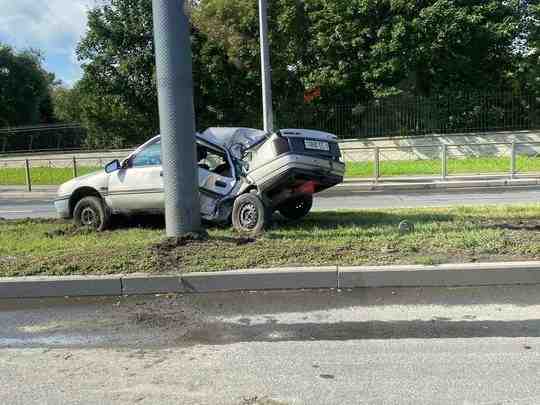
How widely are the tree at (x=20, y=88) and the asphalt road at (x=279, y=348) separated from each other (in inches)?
1374

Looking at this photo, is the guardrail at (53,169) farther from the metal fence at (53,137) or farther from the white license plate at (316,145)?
the white license plate at (316,145)

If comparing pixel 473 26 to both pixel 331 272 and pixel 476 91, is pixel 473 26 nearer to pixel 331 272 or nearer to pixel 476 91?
pixel 476 91

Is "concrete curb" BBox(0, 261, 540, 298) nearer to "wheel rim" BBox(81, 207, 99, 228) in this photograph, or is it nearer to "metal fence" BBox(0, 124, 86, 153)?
"wheel rim" BBox(81, 207, 99, 228)

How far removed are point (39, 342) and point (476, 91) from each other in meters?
25.3

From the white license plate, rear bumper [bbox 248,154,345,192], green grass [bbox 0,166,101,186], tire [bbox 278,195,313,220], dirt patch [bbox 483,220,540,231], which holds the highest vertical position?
the white license plate

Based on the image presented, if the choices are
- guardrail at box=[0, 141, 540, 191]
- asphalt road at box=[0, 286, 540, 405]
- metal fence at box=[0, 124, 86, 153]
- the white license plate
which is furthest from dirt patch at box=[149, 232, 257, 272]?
metal fence at box=[0, 124, 86, 153]

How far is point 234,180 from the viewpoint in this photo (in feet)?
28.9

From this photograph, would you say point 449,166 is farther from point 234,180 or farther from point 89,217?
point 89,217

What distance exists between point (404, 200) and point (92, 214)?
8.30 metres

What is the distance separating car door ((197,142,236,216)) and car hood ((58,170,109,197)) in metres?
1.80

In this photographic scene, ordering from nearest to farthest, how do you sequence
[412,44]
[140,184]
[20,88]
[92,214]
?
1. [140,184]
2. [92,214]
3. [412,44]
4. [20,88]

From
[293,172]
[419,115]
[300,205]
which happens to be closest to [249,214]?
[293,172]

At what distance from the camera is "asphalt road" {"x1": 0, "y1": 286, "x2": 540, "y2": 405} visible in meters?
3.76

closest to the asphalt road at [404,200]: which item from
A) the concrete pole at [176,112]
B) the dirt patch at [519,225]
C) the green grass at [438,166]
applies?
the green grass at [438,166]
